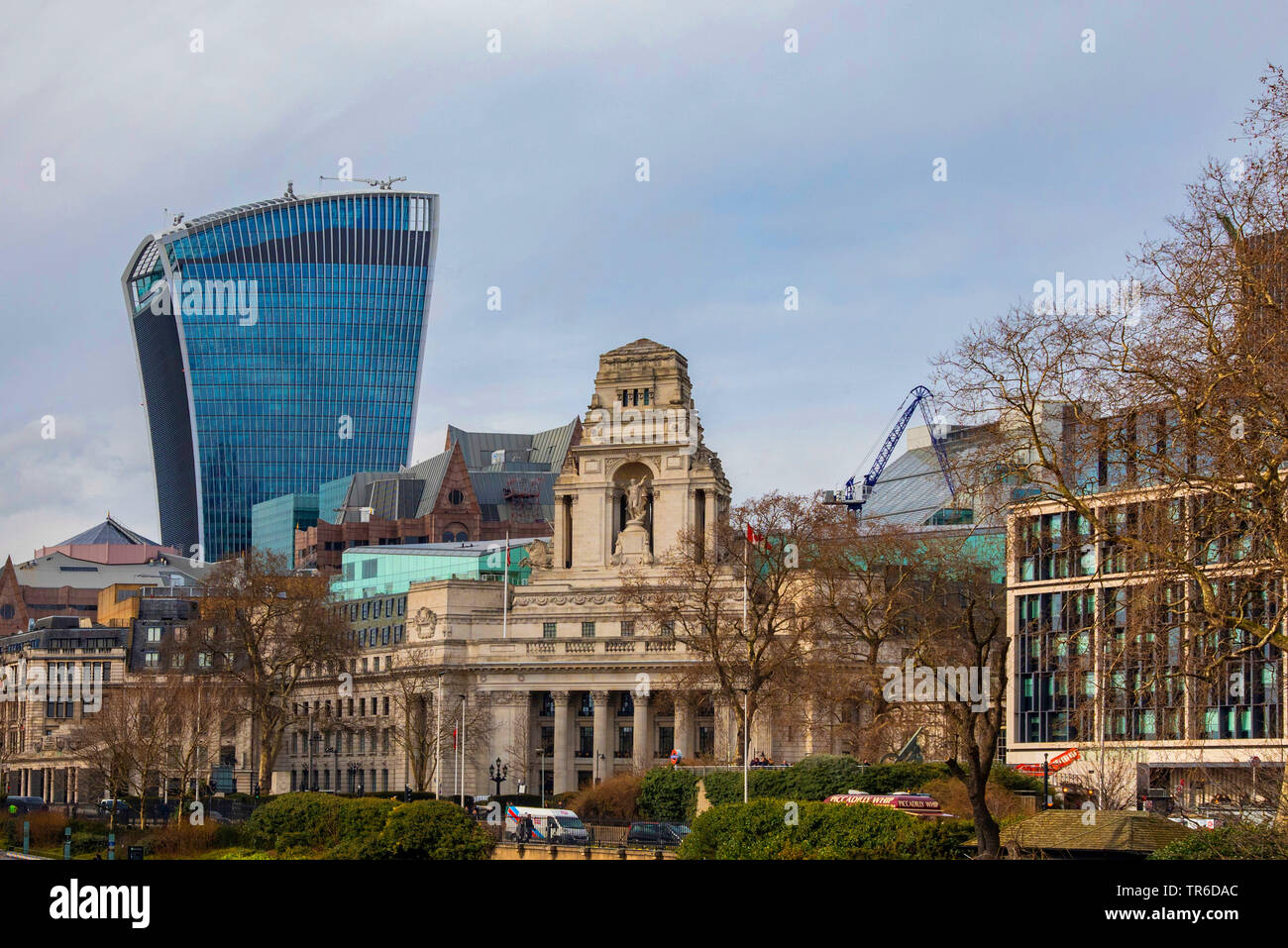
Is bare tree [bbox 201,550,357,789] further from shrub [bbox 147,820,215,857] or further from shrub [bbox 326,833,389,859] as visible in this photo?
shrub [bbox 326,833,389,859]

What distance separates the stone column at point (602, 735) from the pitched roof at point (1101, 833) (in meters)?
103

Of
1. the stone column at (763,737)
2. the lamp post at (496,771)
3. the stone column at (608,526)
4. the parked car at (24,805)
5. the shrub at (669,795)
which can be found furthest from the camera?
the stone column at (608,526)

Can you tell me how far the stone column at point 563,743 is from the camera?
15688cm

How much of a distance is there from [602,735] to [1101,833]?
351 feet

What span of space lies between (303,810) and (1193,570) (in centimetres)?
4011

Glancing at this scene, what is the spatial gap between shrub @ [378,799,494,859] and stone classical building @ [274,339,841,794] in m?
90.8

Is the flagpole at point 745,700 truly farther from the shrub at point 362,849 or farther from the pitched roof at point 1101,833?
the pitched roof at point 1101,833

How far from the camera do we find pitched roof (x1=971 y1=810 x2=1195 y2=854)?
4831 cm

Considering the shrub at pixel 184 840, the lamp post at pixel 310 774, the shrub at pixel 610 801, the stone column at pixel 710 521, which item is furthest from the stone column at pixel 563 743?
the shrub at pixel 184 840

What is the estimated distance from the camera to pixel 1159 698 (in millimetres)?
45375
